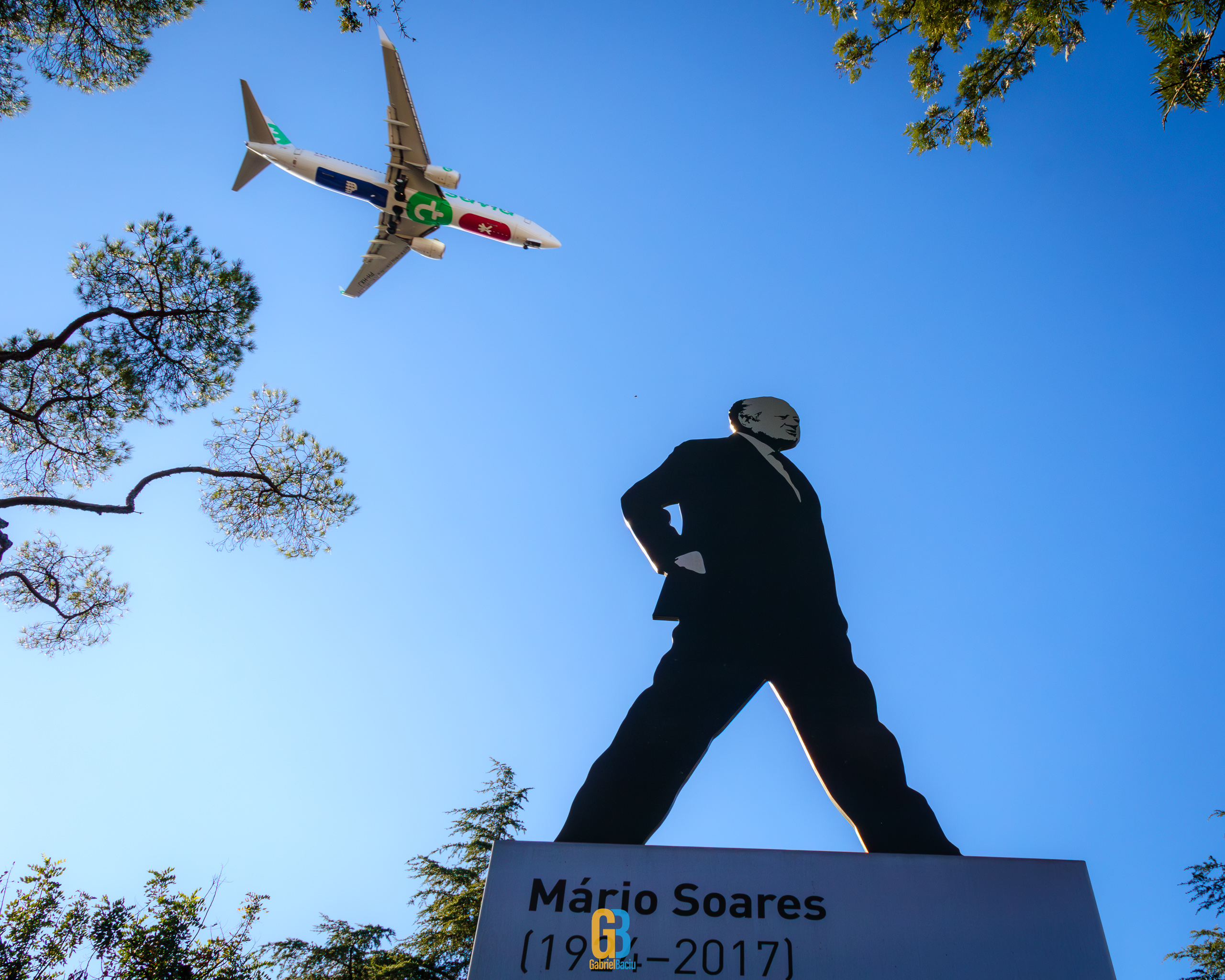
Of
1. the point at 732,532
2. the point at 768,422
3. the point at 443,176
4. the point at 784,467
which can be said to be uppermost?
the point at 443,176

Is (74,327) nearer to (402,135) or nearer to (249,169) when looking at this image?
(402,135)

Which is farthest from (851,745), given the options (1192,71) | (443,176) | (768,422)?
(443,176)

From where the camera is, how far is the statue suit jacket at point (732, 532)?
5.46 m

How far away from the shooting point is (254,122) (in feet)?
61.7

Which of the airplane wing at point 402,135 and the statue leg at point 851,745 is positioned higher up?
the airplane wing at point 402,135

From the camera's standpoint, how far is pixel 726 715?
16.1 ft

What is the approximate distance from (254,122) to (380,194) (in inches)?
193

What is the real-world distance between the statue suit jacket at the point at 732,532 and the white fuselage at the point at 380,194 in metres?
14.8

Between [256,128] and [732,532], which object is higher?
[256,128]

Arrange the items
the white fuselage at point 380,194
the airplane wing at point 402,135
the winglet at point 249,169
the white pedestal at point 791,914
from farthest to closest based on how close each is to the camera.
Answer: the winglet at point 249,169
the white fuselage at point 380,194
the airplane wing at point 402,135
the white pedestal at point 791,914

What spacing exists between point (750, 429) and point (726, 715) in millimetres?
2966

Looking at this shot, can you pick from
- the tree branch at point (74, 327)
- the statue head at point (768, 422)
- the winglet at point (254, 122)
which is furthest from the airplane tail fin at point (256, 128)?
the statue head at point (768, 422)

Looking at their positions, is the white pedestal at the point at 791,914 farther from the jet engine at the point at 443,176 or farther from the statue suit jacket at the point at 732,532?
the jet engine at the point at 443,176

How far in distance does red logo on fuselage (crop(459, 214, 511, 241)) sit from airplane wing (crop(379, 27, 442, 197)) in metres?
0.99
